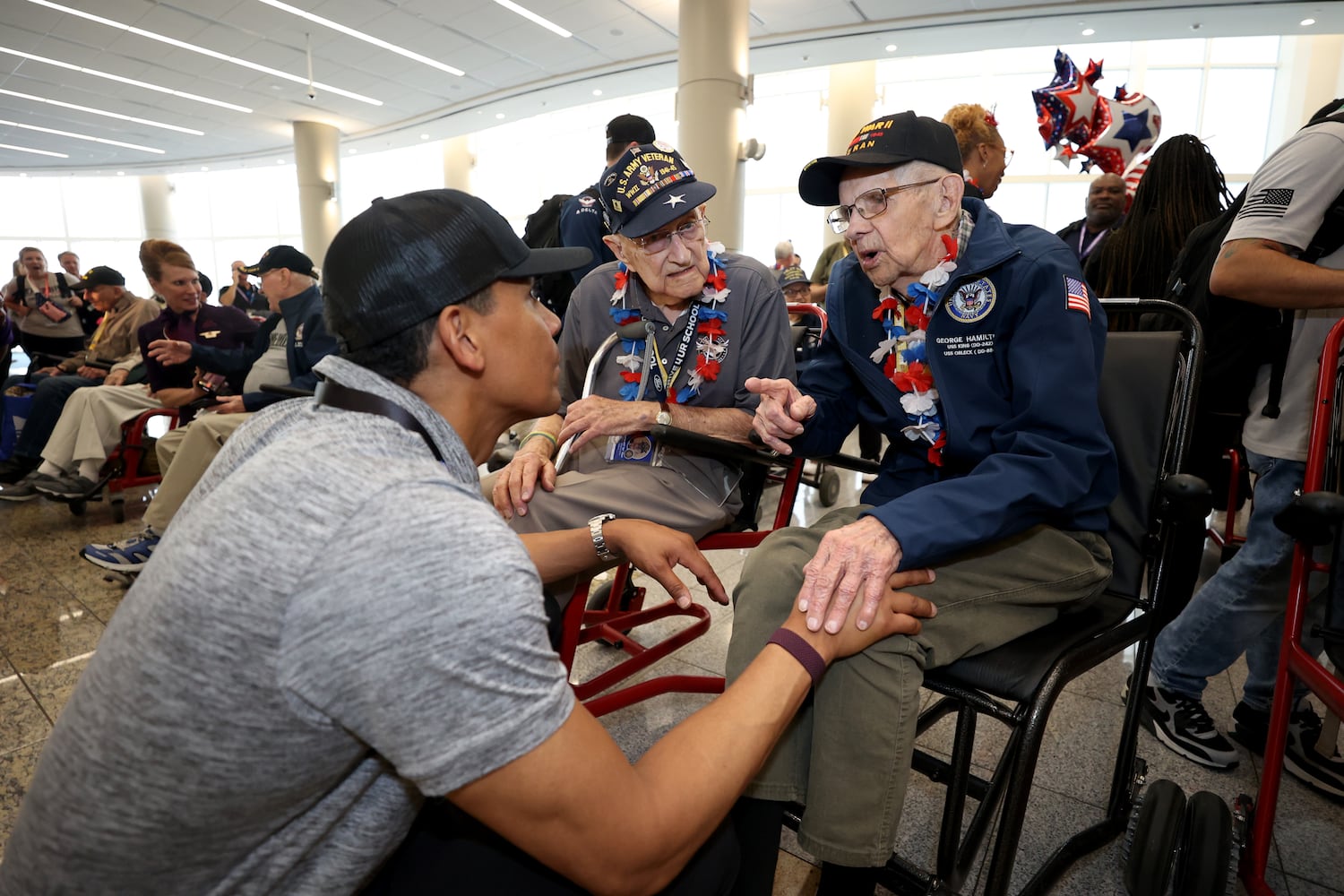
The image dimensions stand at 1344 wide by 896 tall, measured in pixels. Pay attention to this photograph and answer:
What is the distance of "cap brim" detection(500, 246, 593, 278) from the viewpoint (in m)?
0.94

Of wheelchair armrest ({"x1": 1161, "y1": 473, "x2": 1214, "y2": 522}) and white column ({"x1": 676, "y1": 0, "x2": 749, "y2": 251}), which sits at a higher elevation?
white column ({"x1": 676, "y1": 0, "x2": 749, "y2": 251})

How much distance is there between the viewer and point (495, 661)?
638 millimetres

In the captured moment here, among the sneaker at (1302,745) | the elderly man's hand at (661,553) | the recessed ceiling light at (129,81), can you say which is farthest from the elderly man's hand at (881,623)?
the recessed ceiling light at (129,81)

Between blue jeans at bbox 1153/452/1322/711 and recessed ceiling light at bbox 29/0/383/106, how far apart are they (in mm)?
11327

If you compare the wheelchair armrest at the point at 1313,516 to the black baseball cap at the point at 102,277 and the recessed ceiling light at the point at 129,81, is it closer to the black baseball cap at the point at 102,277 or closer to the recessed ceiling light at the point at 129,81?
the black baseball cap at the point at 102,277

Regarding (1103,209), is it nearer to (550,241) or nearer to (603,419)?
(550,241)

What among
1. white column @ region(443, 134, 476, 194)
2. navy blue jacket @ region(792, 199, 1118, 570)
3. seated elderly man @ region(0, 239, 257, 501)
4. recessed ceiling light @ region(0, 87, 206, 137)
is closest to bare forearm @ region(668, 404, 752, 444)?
navy blue jacket @ region(792, 199, 1118, 570)

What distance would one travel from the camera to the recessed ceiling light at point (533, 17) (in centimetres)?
766

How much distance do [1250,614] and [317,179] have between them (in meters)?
14.3

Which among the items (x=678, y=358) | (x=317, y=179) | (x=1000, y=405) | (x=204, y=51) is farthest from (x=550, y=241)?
(x=317, y=179)

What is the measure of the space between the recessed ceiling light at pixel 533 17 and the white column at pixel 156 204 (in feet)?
47.1

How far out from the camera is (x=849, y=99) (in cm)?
945

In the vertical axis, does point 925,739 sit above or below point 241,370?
below

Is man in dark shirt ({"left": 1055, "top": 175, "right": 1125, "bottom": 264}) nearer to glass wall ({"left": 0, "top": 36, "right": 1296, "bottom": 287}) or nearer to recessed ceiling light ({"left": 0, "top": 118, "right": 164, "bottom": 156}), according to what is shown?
glass wall ({"left": 0, "top": 36, "right": 1296, "bottom": 287})
